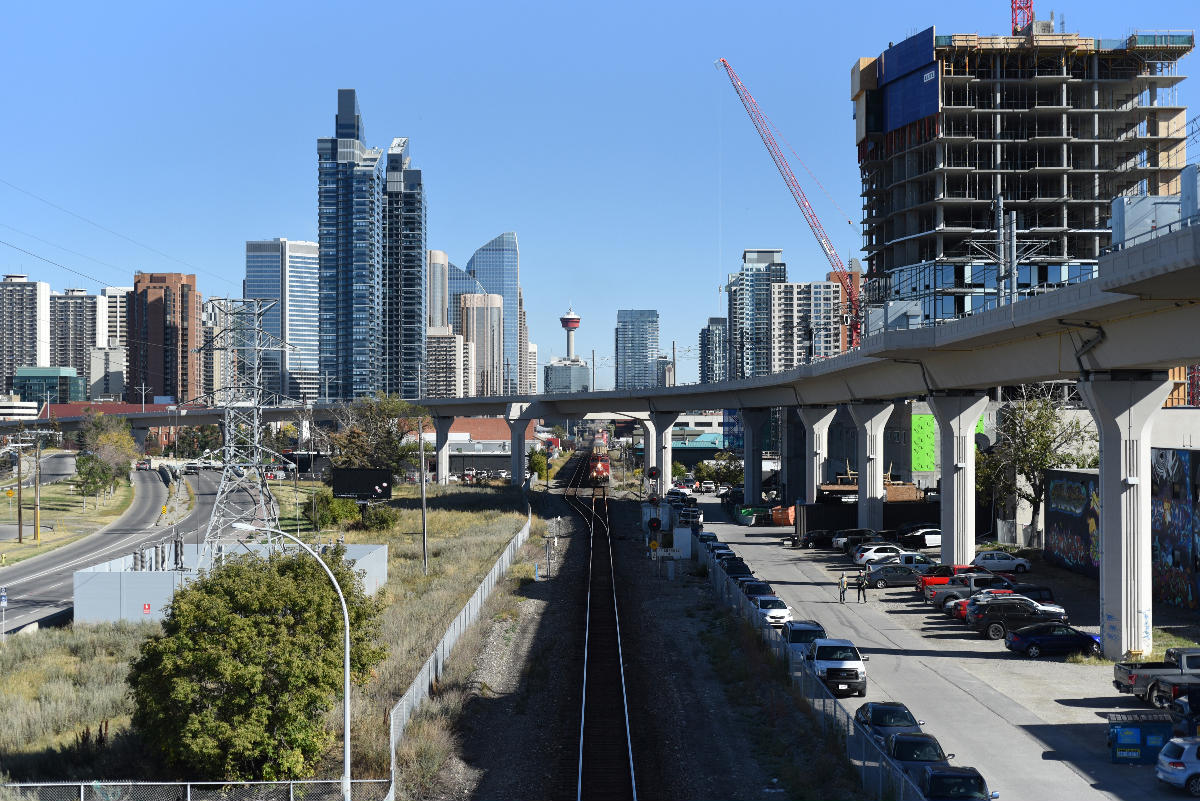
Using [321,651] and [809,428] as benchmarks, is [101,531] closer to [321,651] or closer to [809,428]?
[809,428]

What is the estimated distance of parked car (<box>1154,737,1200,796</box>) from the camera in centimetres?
2058

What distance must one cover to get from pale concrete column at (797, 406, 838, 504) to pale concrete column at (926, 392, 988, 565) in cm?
2854

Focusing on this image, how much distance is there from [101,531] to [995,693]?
7365cm

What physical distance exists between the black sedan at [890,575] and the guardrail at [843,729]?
40.4 ft

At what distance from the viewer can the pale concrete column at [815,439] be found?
7950 cm

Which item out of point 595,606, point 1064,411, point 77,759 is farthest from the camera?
point 1064,411

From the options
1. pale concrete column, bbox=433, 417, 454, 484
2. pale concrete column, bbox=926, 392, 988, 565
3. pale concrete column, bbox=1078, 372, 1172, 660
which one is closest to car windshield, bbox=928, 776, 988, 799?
pale concrete column, bbox=1078, 372, 1172, 660

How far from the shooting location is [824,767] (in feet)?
73.6

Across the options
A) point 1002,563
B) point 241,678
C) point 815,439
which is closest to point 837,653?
point 241,678

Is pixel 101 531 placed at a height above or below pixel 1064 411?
below

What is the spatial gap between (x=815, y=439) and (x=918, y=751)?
6015 centimetres

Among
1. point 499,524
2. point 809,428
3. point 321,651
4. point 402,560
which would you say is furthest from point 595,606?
point 809,428

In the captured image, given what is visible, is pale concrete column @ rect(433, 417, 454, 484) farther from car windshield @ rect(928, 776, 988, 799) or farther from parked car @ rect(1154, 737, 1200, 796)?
car windshield @ rect(928, 776, 988, 799)

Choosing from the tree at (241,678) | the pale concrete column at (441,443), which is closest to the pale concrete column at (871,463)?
the tree at (241,678)
